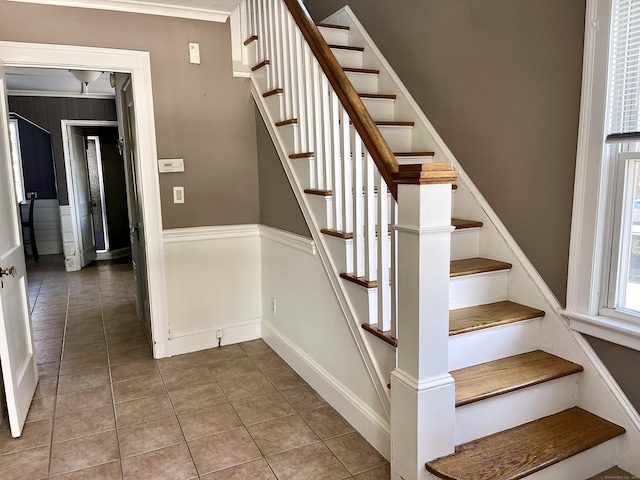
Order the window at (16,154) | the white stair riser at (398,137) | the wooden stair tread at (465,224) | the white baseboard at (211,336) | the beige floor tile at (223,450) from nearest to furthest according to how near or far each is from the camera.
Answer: the beige floor tile at (223,450), the wooden stair tread at (465,224), the white stair riser at (398,137), the white baseboard at (211,336), the window at (16,154)

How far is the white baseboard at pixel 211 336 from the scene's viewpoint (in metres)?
3.37

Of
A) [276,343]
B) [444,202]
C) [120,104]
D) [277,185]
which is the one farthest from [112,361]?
[444,202]

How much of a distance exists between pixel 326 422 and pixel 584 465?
1161 millimetres

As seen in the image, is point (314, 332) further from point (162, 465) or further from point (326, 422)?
point (162, 465)

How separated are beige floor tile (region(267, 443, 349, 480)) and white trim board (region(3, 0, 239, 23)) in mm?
2726

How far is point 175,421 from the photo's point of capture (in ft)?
8.08

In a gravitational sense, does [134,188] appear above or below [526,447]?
above

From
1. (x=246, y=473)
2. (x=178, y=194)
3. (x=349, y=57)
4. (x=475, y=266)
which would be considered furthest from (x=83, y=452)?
(x=349, y=57)

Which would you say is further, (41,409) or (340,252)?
(41,409)

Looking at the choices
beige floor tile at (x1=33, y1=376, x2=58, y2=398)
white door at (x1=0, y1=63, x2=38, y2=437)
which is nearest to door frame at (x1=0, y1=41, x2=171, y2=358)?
white door at (x1=0, y1=63, x2=38, y2=437)

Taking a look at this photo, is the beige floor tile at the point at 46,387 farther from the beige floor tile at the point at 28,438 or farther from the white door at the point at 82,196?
the white door at the point at 82,196

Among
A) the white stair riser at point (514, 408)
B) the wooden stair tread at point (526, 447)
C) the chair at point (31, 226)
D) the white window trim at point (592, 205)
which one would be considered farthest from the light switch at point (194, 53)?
the chair at point (31, 226)

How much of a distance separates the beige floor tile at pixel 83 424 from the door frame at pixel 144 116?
2.53 ft

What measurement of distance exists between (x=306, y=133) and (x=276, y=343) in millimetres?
1542
